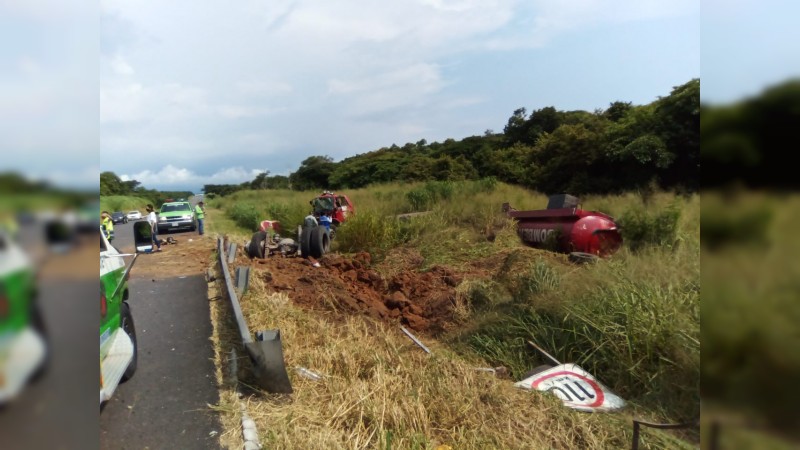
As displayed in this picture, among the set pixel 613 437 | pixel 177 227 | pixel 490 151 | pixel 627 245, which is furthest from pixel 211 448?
pixel 177 227

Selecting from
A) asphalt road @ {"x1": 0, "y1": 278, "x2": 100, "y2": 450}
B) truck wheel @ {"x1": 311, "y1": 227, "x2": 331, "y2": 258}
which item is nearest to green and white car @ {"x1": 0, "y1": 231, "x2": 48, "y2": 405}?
asphalt road @ {"x1": 0, "y1": 278, "x2": 100, "y2": 450}

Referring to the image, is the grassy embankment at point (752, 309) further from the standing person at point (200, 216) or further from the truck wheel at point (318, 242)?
the standing person at point (200, 216)

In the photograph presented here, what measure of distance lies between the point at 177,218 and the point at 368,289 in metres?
11.6

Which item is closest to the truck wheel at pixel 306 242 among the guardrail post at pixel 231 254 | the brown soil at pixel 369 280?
the brown soil at pixel 369 280

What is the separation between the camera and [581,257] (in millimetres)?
6320

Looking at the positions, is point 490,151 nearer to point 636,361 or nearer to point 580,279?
point 580,279

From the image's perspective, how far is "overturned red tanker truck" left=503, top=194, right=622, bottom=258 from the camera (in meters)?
6.31

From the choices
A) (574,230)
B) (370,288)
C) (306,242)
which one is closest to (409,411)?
(574,230)

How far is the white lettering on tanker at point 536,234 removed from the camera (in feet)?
26.4

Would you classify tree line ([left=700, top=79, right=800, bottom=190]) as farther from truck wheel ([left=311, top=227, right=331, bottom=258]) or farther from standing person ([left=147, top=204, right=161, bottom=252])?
truck wheel ([left=311, top=227, right=331, bottom=258])

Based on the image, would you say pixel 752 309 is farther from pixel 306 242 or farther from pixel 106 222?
pixel 306 242

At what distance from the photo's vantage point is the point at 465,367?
164 inches

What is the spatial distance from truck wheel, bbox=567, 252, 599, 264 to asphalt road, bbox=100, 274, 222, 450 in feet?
14.3

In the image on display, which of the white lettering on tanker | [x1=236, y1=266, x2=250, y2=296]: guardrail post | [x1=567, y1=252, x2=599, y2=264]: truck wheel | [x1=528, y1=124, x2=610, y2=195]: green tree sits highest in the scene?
[x1=528, y1=124, x2=610, y2=195]: green tree
